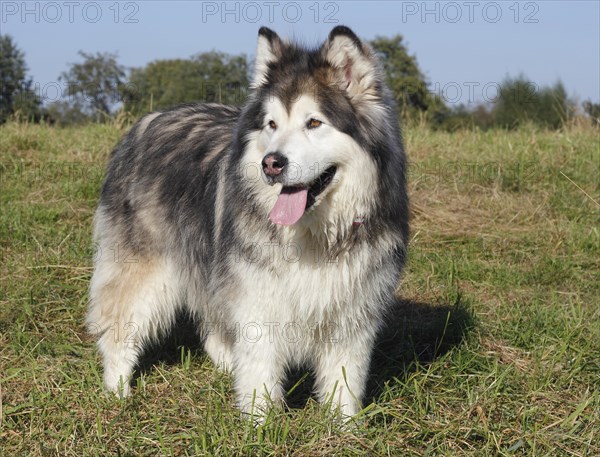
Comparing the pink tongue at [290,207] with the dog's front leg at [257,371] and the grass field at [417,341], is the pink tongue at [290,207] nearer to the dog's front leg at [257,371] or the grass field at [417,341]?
the dog's front leg at [257,371]

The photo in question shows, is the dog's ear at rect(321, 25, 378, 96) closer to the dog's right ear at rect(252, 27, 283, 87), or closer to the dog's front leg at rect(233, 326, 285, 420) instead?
the dog's right ear at rect(252, 27, 283, 87)

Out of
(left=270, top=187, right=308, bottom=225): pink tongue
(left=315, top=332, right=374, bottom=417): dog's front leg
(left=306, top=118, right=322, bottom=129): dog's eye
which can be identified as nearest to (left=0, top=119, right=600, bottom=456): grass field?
(left=315, top=332, right=374, bottom=417): dog's front leg

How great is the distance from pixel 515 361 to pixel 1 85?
55.6 ft

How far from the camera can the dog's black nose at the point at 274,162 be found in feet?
10.3

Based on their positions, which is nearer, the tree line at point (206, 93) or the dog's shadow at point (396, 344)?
the dog's shadow at point (396, 344)

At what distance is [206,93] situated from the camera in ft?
34.2

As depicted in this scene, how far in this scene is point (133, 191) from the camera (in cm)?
430

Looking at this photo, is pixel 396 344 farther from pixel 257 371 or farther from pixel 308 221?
pixel 308 221

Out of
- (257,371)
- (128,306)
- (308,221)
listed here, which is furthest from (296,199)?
(128,306)

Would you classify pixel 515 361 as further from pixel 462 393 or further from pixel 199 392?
pixel 199 392

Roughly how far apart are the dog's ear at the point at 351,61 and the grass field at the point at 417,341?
60.1 inches

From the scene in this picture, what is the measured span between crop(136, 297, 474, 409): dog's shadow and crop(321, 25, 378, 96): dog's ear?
4.67 ft

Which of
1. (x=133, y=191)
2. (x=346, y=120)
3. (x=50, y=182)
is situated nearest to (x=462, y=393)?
(x=346, y=120)

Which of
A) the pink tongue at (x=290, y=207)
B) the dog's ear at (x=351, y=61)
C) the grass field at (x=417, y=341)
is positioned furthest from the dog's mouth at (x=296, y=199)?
the grass field at (x=417, y=341)
